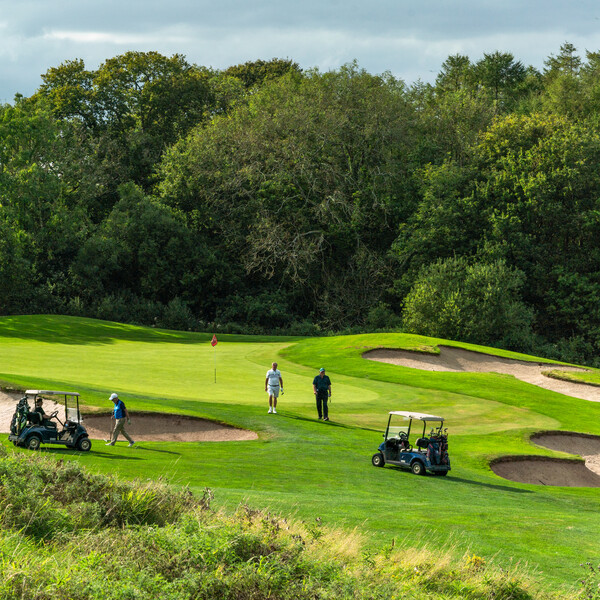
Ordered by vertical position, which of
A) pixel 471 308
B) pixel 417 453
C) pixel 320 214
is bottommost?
pixel 417 453

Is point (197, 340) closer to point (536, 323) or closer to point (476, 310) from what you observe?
point (476, 310)

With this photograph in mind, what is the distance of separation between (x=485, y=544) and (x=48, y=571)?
659 centimetres

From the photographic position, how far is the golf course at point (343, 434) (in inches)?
469

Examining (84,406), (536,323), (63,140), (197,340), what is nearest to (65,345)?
(197,340)

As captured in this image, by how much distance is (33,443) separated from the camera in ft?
56.8

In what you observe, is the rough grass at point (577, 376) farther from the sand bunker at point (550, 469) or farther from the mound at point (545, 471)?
the mound at point (545, 471)

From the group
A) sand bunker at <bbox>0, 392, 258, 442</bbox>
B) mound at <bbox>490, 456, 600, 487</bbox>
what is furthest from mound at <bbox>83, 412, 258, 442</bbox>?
mound at <bbox>490, 456, 600, 487</bbox>

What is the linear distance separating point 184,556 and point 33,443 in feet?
34.9

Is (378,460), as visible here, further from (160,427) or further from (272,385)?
(160,427)

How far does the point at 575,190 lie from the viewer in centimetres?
5819

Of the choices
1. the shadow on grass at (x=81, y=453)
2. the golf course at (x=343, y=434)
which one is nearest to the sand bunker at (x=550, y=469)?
the golf course at (x=343, y=434)

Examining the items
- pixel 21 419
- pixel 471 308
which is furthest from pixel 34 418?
pixel 471 308

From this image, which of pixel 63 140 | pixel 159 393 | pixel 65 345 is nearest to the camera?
pixel 159 393

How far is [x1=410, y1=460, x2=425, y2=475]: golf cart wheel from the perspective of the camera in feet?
60.8
